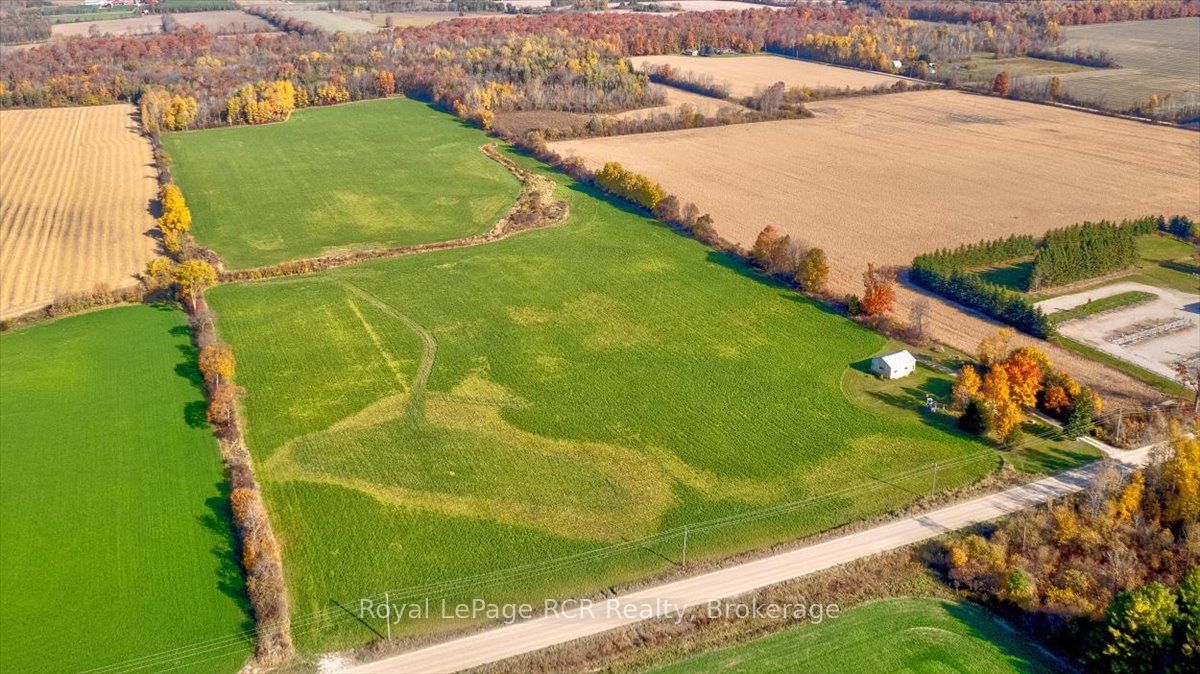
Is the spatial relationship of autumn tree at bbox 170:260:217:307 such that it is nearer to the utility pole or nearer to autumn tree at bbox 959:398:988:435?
the utility pole

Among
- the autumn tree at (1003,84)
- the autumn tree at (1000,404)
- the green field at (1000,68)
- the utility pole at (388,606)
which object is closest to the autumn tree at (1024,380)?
the autumn tree at (1000,404)

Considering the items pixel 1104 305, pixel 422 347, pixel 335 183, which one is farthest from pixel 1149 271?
pixel 335 183

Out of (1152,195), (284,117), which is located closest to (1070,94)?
(1152,195)

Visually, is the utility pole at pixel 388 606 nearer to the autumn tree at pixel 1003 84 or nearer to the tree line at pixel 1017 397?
the tree line at pixel 1017 397

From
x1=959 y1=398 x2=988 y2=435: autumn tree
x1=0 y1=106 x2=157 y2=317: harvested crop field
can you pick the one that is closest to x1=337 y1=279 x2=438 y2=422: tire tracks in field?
x1=0 y1=106 x2=157 y2=317: harvested crop field

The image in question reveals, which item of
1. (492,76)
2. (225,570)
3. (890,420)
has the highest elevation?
(492,76)

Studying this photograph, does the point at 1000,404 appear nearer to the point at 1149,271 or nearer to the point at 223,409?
the point at 1149,271

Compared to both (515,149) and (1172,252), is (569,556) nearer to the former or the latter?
(1172,252)
